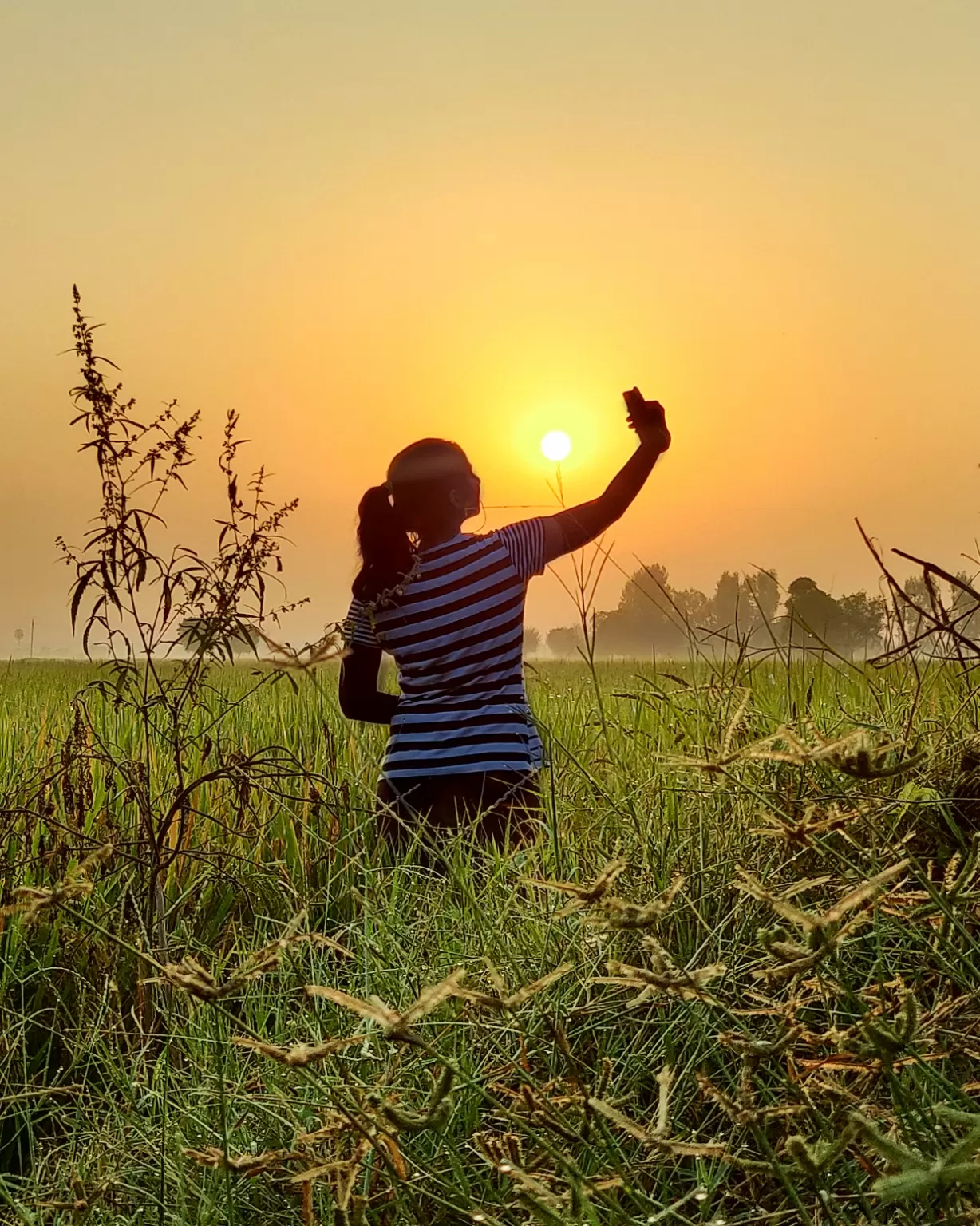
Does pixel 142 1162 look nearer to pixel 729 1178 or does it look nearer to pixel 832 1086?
pixel 729 1178

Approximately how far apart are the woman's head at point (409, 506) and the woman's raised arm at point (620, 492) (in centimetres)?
37

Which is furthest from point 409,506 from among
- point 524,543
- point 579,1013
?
point 579,1013

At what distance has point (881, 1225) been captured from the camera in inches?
57.1

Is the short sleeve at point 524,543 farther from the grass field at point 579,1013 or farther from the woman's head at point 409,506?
the grass field at point 579,1013

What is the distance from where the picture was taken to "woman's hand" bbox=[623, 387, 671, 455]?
447 centimetres

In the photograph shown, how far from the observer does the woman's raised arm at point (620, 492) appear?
4.35 meters

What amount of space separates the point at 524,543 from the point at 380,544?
54 centimetres

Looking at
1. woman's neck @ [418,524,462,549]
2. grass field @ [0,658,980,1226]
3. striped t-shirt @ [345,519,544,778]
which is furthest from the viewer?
woman's neck @ [418,524,462,549]

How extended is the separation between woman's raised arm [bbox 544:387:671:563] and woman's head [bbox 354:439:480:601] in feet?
1.20

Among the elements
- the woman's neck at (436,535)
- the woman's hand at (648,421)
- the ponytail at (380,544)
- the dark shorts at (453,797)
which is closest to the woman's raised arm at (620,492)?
the woman's hand at (648,421)

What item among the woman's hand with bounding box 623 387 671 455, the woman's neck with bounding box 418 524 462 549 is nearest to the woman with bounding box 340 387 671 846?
the woman's neck with bounding box 418 524 462 549

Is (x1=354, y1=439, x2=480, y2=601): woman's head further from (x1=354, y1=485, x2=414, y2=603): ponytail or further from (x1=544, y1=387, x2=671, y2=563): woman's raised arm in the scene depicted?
(x1=544, y1=387, x2=671, y2=563): woman's raised arm

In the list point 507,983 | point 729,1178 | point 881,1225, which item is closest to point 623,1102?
point 729,1178

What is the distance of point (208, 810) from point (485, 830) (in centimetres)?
128
